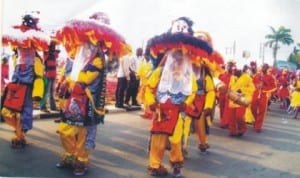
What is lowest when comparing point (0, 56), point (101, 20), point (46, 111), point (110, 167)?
point (110, 167)

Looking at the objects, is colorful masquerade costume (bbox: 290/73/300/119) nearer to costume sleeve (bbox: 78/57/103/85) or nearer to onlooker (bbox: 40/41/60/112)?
onlooker (bbox: 40/41/60/112)

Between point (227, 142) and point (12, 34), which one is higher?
point (12, 34)

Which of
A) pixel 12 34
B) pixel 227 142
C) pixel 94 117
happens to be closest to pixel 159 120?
pixel 94 117

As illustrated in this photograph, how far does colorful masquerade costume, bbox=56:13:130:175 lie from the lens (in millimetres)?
5129

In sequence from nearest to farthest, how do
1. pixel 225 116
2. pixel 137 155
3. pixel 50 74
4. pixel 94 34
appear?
pixel 94 34, pixel 137 155, pixel 50 74, pixel 225 116

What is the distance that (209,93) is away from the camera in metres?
5.82

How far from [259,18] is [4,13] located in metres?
2.57

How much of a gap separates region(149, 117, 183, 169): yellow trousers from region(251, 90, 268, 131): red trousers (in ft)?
10.7

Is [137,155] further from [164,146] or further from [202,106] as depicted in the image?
[202,106]

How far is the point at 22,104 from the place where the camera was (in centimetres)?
595

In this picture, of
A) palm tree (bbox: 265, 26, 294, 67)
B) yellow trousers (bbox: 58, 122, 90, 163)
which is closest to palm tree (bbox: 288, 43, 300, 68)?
palm tree (bbox: 265, 26, 294, 67)

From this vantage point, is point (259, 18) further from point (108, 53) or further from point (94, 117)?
point (94, 117)

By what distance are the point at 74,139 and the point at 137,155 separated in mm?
988

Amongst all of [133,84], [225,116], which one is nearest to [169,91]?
[225,116]
